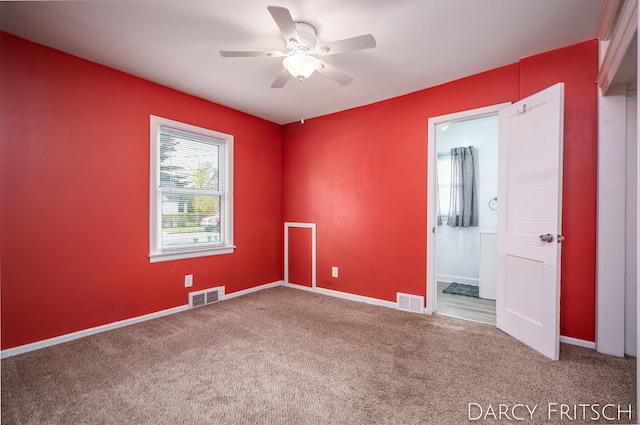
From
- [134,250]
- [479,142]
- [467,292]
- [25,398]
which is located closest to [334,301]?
[467,292]

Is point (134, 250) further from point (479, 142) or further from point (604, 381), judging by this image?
point (479, 142)

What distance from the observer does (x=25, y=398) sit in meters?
1.85

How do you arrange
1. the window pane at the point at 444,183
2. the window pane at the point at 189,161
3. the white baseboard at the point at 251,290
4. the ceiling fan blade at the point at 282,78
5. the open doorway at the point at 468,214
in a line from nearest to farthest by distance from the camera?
1. the ceiling fan blade at the point at 282,78
2. the window pane at the point at 189,161
3. the white baseboard at the point at 251,290
4. the open doorway at the point at 468,214
5. the window pane at the point at 444,183

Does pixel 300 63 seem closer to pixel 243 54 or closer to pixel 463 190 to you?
pixel 243 54

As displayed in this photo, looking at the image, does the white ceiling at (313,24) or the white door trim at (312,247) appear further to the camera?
the white door trim at (312,247)

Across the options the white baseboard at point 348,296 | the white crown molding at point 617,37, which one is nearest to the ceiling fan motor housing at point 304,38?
the white crown molding at point 617,37

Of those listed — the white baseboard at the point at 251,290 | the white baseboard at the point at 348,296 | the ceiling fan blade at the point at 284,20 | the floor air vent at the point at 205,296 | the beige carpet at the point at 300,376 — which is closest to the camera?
the ceiling fan blade at the point at 284,20

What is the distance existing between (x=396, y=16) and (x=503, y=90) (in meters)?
1.49

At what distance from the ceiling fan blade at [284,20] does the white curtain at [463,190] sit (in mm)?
3836

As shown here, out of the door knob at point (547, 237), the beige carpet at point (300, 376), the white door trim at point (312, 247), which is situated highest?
the door knob at point (547, 237)

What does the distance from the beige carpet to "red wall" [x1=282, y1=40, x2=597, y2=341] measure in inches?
29.0

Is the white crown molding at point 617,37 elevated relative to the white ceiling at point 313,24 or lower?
lower

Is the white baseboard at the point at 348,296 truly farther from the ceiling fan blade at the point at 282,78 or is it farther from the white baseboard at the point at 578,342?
the ceiling fan blade at the point at 282,78

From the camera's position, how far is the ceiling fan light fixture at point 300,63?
86.7 inches
